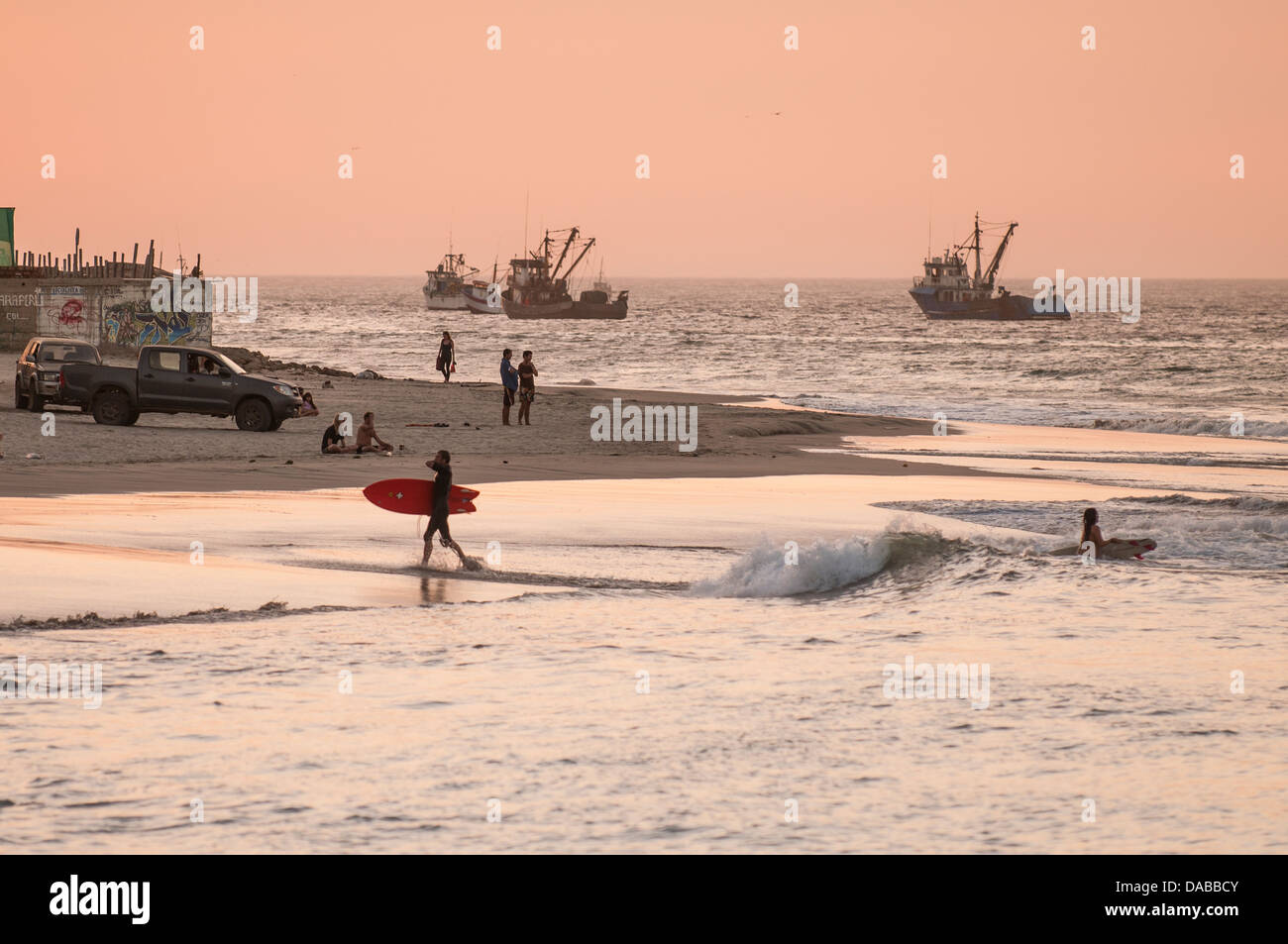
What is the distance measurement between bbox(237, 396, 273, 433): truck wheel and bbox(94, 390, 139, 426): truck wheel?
2164 mm

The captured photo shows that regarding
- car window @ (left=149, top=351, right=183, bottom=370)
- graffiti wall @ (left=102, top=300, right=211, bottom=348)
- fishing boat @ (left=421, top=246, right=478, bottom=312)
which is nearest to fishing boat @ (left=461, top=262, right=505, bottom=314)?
fishing boat @ (left=421, top=246, right=478, bottom=312)

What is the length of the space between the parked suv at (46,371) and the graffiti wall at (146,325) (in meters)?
22.2

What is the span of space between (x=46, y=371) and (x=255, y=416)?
4822 mm

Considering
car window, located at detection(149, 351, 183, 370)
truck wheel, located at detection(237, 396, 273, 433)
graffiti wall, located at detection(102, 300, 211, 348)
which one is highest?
graffiti wall, located at detection(102, 300, 211, 348)

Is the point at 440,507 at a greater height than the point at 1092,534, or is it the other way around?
the point at 440,507

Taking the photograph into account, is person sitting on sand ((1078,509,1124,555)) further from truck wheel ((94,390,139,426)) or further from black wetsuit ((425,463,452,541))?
truck wheel ((94,390,139,426))

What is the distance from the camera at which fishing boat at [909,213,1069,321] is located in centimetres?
15325

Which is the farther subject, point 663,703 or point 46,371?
point 46,371

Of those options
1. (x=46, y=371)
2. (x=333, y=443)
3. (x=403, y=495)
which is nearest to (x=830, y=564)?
(x=403, y=495)

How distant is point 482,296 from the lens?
170m

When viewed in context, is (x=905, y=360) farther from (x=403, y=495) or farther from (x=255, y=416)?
(x=403, y=495)

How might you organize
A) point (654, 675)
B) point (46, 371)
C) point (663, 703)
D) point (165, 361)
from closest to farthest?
point (663, 703)
point (654, 675)
point (165, 361)
point (46, 371)
